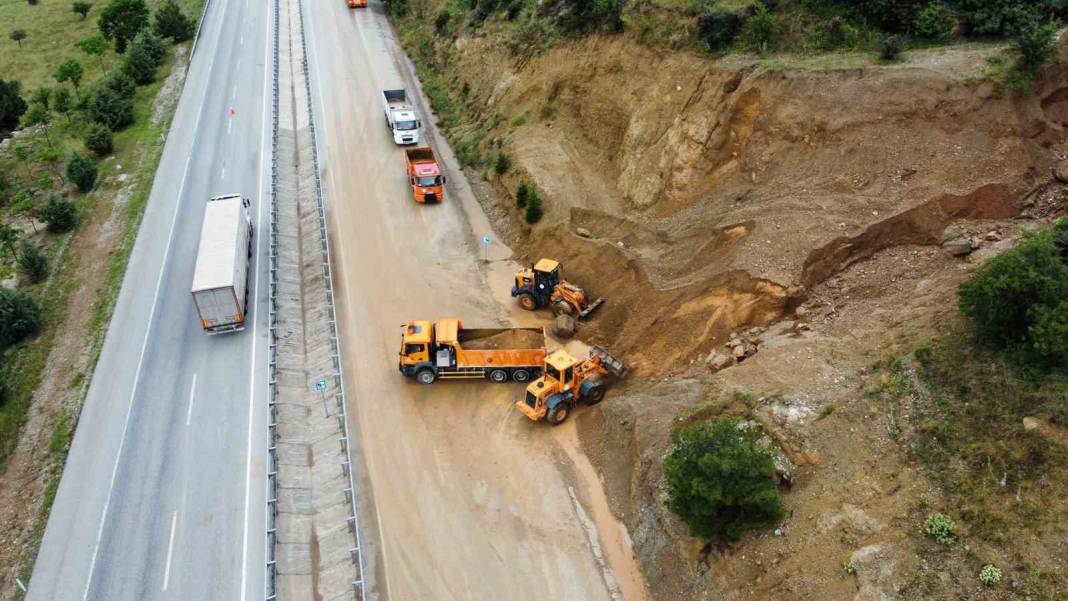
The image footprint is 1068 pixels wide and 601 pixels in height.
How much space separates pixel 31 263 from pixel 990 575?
41.0 m

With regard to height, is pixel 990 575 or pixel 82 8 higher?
pixel 990 575

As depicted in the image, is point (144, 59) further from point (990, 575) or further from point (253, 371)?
point (990, 575)

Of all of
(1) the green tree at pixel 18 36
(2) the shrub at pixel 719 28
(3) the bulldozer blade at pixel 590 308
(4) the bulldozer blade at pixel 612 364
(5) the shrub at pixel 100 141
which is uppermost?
(2) the shrub at pixel 719 28

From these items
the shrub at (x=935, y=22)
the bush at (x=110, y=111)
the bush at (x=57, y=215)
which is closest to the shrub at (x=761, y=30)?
the shrub at (x=935, y=22)

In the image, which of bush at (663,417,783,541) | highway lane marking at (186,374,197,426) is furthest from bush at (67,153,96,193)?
bush at (663,417,783,541)

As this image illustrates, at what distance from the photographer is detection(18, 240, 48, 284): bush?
34.4 meters

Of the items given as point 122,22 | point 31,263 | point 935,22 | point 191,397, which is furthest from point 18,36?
point 935,22

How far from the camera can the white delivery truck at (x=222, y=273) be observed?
29.2 metres

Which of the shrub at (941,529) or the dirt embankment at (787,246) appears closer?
the shrub at (941,529)

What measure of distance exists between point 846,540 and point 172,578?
19.3 m

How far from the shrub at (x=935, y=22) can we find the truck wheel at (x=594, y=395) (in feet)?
76.0

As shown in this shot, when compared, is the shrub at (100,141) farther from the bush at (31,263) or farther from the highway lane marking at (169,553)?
the highway lane marking at (169,553)

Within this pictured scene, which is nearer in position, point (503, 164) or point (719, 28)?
point (719, 28)

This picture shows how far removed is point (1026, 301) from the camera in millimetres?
18547
